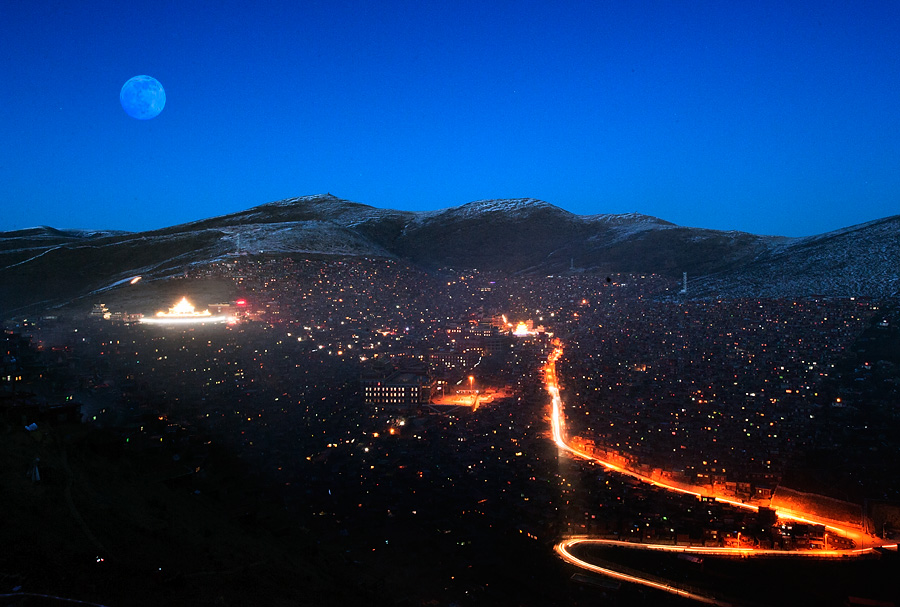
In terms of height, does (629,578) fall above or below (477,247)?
below

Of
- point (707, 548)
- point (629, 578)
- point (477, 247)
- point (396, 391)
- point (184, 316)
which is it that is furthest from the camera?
point (477, 247)

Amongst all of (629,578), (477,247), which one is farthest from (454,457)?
(477,247)

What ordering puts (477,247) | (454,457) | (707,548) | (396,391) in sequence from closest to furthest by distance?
(707,548) → (454,457) → (396,391) → (477,247)

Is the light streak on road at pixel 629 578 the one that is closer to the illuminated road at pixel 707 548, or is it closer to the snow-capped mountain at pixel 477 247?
the illuminated road at pixel 707 548

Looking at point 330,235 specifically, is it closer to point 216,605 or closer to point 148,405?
point 148,405

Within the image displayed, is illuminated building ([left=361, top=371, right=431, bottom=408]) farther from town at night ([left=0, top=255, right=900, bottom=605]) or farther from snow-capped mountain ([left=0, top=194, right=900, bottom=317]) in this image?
snow-capped mountain ([left=0, top=194, right=900, bottom=317])

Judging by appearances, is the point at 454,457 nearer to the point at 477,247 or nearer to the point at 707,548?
the point at 707,548

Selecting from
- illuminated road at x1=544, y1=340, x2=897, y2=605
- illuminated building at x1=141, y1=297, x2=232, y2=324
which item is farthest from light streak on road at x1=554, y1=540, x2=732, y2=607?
illuminated building at x1=141, y1=297, x2=232, y2=324

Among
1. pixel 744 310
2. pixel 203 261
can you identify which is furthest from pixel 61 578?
pixel 203 261
